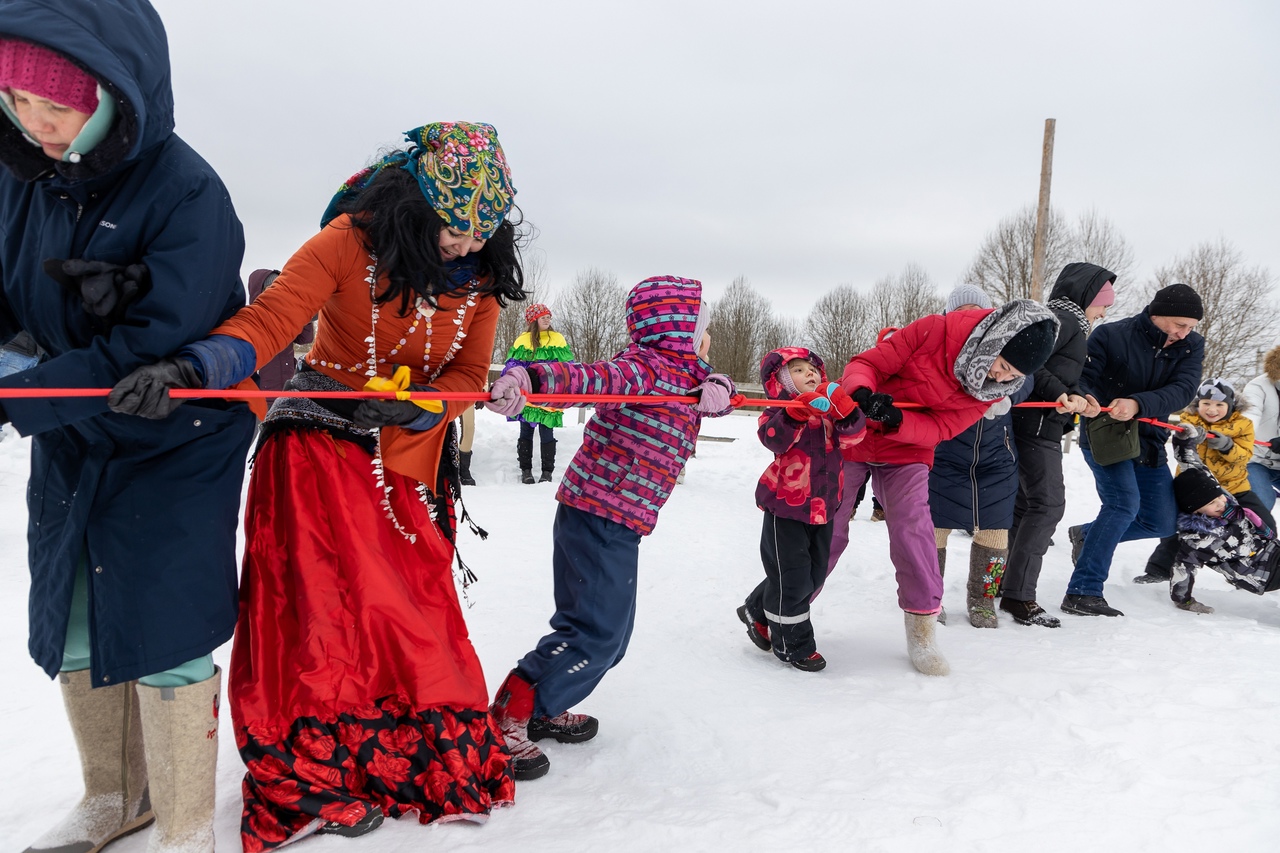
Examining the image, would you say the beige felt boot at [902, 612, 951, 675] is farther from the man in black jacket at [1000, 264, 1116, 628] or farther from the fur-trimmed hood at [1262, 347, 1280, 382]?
the fur-trimmed hood at [1262, 347, 1280, 382]

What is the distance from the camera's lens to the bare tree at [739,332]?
33.3 m

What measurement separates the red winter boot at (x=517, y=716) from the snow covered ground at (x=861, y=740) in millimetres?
103

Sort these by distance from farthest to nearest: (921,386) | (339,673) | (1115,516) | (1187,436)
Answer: (1187,436) < (1115,516) < (921,386) < (339,673)

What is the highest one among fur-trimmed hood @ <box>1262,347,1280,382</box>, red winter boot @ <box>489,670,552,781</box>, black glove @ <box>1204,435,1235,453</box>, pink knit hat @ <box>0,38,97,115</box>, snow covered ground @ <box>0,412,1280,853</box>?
pink knit hat @ <box>0,38,97,115</box>

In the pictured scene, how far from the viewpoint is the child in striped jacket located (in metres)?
2.49

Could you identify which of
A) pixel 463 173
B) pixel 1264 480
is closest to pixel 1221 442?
pixel 1264 480

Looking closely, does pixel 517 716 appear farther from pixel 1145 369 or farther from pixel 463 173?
pixel 1145 369

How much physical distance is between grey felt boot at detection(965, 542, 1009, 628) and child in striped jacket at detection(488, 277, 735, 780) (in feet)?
7.97

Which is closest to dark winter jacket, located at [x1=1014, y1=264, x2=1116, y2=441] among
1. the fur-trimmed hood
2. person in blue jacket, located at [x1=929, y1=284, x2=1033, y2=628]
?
person in blue jacket, located at [x1=929, y1=284, x2=1033, y2=628]

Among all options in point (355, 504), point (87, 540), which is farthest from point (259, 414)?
point (87, 540)

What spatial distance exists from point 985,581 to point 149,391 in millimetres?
4092

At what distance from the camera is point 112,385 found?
5.37 feet

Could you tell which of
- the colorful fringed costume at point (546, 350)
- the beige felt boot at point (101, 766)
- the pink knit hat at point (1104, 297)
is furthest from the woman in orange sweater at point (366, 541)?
the colorful fringed costume at point (546, 350)

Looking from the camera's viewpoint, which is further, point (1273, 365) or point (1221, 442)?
point (1273, 365)
